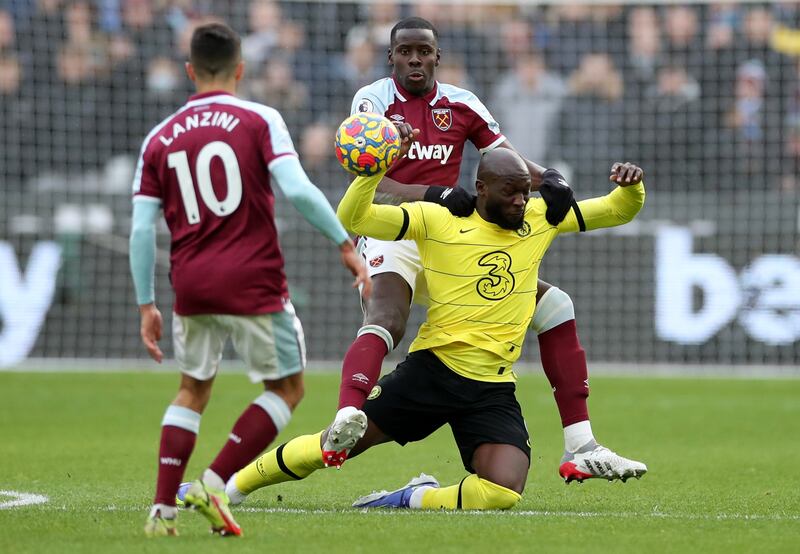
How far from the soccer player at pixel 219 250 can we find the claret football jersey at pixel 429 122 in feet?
6.53

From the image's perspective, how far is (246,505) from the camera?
6605 millimetres

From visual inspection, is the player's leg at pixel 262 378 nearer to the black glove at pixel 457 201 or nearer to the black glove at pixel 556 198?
the black glove at pixel 457 201

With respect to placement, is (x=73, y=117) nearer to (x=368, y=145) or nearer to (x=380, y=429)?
(x=380, y=429)

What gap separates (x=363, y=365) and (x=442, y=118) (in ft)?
5.27

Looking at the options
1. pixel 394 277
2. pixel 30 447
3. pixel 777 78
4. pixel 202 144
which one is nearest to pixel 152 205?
pixel 202 144

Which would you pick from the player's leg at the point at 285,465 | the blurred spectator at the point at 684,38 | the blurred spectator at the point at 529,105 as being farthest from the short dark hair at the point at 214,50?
the blurred spectator at the point at 684,38

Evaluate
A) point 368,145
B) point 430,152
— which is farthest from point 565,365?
point 368,145

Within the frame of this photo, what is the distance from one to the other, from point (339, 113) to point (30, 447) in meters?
8.57

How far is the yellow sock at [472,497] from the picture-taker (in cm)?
638

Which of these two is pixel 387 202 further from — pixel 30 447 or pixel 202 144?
pixel 30 447

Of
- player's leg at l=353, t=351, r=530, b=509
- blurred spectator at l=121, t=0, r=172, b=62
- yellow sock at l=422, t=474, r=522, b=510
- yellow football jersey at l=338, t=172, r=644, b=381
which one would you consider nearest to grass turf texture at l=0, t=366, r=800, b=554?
yellow sock at l=422, t=474, r=522, b=510

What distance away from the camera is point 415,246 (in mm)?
6996

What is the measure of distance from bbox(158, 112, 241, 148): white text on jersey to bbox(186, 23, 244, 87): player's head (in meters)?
0.16

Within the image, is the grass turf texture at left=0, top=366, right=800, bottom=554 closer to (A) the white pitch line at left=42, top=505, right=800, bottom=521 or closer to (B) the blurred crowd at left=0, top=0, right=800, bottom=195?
(A) the white pitch line at left=42, top=505, right=800, bottom=521
